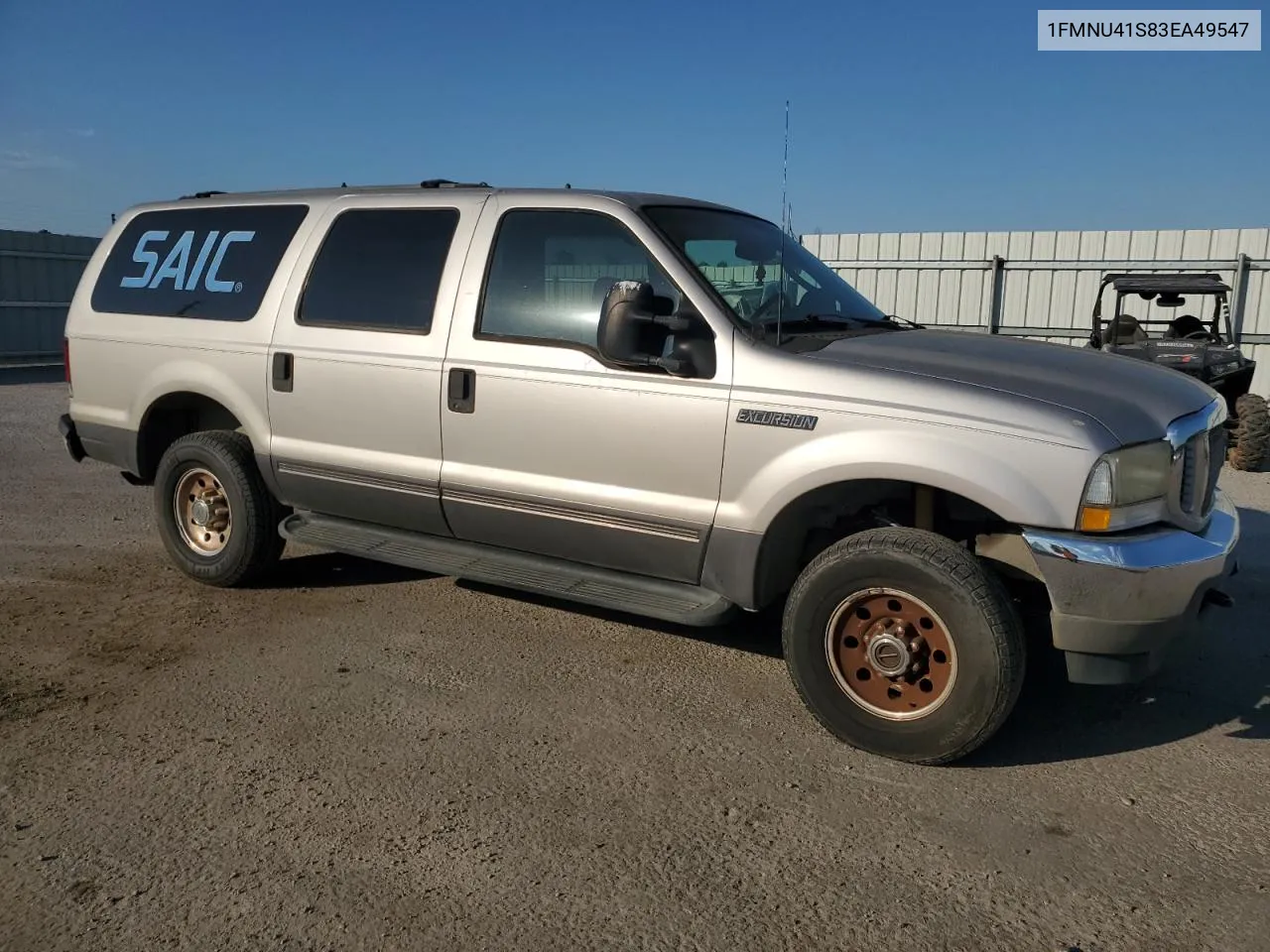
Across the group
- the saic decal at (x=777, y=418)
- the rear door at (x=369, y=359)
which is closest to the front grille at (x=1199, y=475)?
the saic decal at (x=777, y=418)

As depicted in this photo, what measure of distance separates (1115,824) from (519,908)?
1.88m

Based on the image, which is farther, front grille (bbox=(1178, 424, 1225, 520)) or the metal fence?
the metal fence

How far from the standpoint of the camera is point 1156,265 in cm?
1473

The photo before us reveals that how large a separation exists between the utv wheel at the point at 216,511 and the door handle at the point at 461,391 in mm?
1460

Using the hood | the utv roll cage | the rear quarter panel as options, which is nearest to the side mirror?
the hood

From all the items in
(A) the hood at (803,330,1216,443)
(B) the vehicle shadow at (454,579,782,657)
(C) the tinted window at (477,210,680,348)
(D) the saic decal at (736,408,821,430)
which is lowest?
(B) the vehicle shadow at (454,579,782,657)

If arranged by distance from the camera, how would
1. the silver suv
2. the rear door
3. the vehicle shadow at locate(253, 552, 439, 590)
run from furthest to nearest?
1. the vehicle shadow at locate(253, 552, 439, 590)
2. the rear door
3. the silver suv

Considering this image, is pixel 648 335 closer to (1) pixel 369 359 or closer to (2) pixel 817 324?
(2) pixel 817 324

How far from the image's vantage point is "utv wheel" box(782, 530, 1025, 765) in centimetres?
339

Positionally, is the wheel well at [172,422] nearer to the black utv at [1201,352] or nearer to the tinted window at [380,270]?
the tinted window at [380,270]

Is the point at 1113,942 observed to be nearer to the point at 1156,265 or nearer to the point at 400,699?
the point at 400,699

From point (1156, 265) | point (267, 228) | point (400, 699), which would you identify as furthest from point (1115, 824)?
point (1156, 265)

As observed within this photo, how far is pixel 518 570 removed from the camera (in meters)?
4.50

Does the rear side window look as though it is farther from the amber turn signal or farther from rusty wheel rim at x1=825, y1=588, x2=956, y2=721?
the amber turn signal
